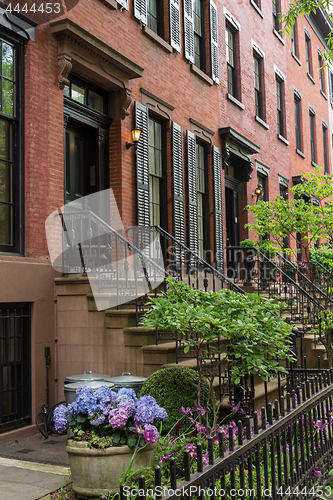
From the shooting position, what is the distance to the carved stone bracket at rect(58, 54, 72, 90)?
788 cm

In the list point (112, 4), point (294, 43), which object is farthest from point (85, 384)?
point (294, 43)

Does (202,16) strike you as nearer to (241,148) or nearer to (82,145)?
(241,148)

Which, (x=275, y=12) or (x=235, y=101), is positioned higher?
(x=275, y=12)

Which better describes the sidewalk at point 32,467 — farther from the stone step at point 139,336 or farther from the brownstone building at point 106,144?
the stone step at point 139,336

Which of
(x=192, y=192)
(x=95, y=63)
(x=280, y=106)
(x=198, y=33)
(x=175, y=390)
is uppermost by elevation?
(x=280, y=106)

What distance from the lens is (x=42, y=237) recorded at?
7418mm

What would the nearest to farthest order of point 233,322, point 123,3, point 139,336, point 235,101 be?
point 233,322 → point 139,336 → point 123,3 → point 235,101

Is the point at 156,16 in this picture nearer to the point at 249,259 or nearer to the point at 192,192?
the point at 192,192

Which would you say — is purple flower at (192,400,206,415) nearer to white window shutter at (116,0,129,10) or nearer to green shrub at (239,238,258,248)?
white window shutter at (116,0,129,10)

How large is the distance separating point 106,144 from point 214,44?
221 inches

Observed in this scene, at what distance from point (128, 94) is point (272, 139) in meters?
9.31

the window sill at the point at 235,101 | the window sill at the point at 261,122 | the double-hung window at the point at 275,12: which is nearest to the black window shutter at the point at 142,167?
the window sill at the point at 235,101

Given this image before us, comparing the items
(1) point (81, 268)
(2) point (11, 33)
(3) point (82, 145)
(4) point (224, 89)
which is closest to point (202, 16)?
(4) point (224, 89)

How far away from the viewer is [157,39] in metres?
10.7
